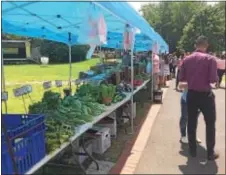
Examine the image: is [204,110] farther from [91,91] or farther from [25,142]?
[25,142]

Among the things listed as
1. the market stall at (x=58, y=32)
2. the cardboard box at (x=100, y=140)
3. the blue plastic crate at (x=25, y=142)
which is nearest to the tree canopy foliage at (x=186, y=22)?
the market stall at (x=58, y=32)

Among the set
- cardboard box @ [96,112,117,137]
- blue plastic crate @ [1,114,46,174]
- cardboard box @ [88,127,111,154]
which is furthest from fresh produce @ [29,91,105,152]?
cardboard box @ [96,112,117,137]

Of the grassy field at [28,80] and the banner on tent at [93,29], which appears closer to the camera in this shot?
the banner on tent at [93,29]

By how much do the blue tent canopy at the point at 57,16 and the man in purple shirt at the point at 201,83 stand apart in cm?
114

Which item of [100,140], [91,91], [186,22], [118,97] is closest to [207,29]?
[186,22]

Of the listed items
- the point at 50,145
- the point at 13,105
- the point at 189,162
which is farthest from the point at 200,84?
the point at 13,105

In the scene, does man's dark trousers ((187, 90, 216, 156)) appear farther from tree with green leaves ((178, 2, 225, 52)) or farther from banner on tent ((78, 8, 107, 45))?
tree with green leaves ((178, 2, 225, 52))

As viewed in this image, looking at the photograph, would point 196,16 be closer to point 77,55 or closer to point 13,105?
point 77,55

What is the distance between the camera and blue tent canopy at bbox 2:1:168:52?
227 inches

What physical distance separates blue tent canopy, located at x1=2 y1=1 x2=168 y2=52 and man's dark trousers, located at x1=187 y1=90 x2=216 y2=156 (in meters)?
1.52

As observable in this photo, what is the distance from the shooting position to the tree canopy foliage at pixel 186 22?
57.6 metres

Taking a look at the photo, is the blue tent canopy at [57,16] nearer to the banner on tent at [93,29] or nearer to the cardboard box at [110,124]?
the banner on tent at [93,29]

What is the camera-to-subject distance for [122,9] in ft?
18.8

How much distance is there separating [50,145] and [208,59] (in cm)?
266
